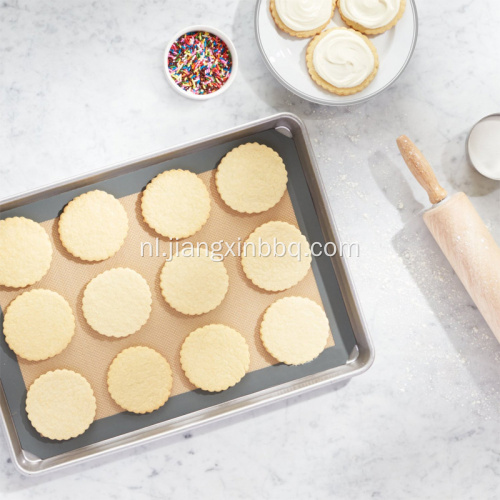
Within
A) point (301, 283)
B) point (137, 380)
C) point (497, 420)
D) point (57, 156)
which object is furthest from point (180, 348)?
point (497, 420)

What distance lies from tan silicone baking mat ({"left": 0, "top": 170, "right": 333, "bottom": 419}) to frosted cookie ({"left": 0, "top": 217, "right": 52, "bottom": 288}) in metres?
0.03

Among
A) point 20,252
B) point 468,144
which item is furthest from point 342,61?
→ point 20,252

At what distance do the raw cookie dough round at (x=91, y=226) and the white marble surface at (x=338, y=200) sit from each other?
116mm

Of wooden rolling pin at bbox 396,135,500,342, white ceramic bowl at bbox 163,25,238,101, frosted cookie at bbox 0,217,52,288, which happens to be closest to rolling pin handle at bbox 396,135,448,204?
wooden rolling pin at bbox 396,135,500,342

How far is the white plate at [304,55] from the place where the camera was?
1402 mm

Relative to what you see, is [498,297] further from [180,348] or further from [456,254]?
[180,348]

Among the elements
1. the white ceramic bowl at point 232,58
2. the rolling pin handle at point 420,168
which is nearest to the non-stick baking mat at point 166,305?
the white ceramic bowl at point 232,58

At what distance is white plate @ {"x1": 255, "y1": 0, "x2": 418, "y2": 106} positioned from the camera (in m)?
1.40

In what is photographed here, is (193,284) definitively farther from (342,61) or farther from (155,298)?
(342,61)

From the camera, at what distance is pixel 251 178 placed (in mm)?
1427

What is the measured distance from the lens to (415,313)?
1.51 metres

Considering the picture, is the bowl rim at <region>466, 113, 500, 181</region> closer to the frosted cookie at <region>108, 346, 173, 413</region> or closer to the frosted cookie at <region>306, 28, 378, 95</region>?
the frosted cookie at <region>306, 28, 378, 95</region>

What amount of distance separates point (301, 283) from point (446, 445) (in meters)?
0.61

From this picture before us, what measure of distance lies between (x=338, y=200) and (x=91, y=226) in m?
0.65
